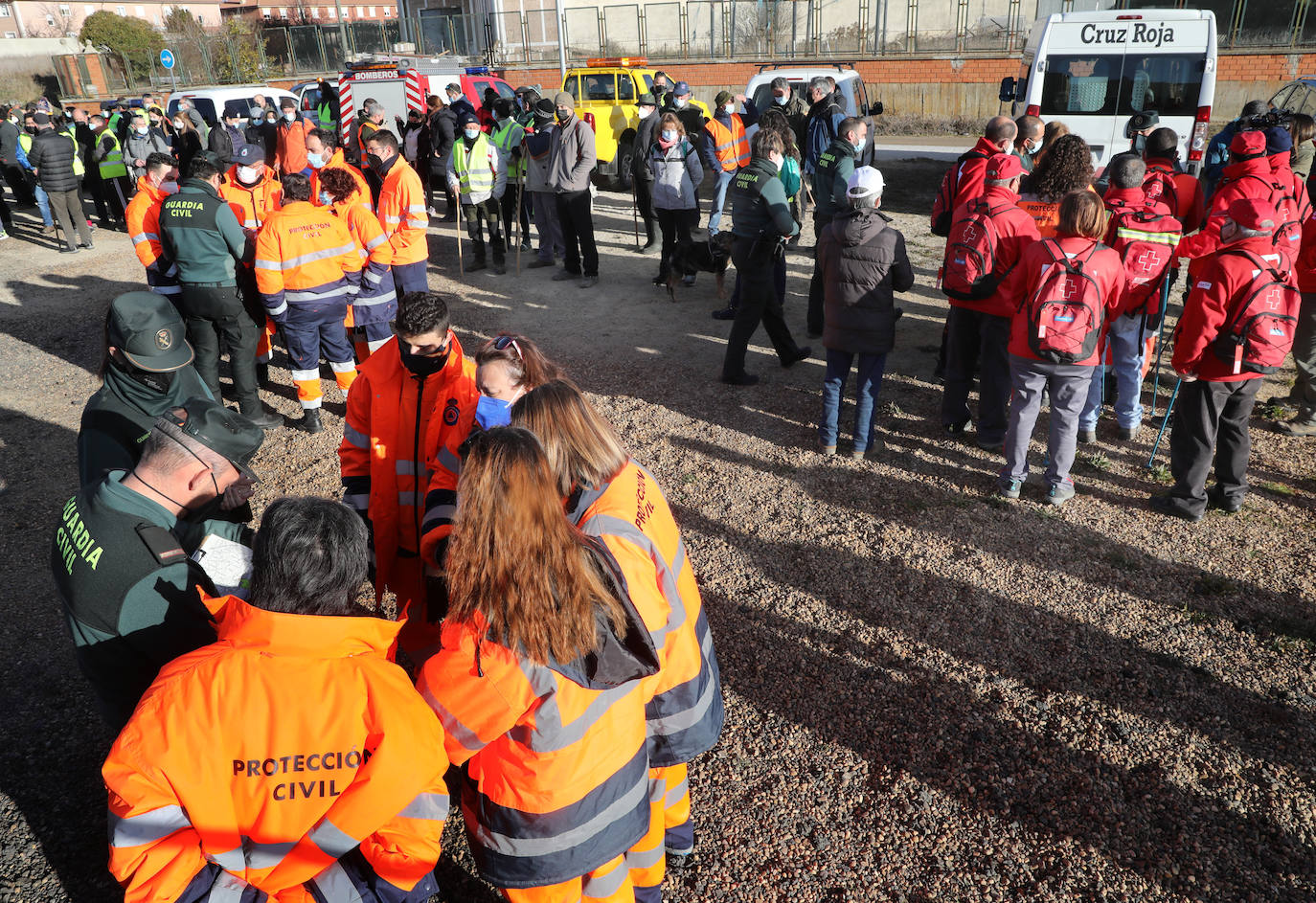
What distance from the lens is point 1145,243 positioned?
5.41m

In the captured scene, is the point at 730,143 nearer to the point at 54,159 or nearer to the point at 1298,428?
the point at 1298,428

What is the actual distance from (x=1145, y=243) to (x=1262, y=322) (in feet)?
3.94

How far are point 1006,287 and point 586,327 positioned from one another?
15.2 feet

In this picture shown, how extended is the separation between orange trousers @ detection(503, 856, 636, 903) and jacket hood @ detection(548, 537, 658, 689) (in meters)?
0.65

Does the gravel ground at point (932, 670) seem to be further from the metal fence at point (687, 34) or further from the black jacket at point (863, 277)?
the metal fence at point (687, 34)

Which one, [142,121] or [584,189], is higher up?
[142,121]

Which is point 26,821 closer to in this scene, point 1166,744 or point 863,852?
point 863,852

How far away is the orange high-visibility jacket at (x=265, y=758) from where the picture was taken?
179cm

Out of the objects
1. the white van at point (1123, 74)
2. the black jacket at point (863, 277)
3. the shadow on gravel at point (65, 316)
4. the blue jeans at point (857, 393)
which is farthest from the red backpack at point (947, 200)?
the shadow on gravel at point (65, 316)

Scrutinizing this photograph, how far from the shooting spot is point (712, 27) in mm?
27203

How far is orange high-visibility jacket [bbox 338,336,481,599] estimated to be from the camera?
3.41 meters

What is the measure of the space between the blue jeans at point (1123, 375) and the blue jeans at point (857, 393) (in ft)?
4.58

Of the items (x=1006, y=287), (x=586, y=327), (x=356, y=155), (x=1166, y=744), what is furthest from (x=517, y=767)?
(x=356, y=155)

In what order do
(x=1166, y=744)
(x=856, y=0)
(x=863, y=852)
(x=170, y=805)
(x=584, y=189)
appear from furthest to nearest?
(x=856, y=0), (x=584, y=189), (x=1166, y=744), (x=863, y=852), (x=170, y=805)
